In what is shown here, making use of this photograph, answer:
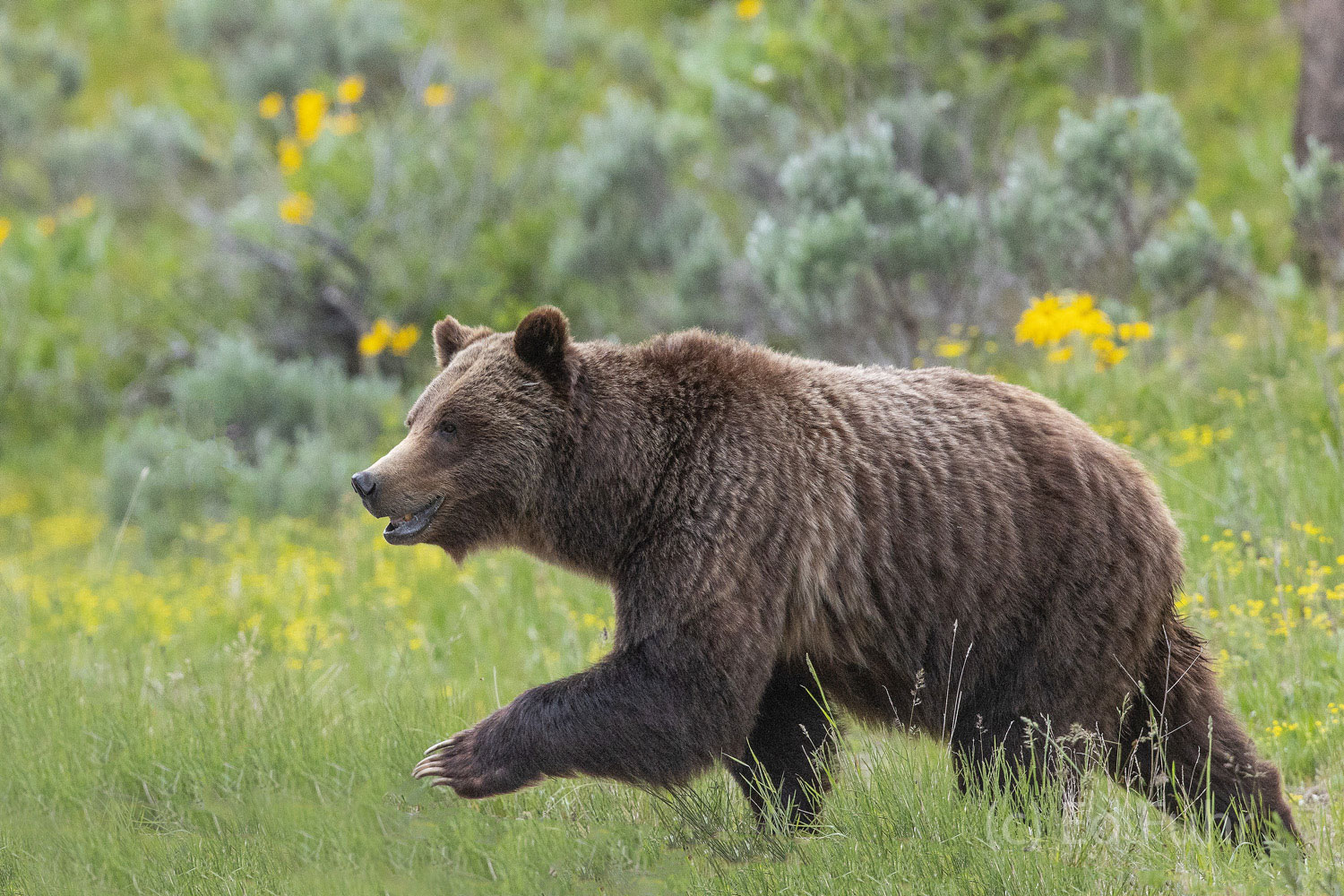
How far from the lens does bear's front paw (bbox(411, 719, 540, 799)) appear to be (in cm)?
350

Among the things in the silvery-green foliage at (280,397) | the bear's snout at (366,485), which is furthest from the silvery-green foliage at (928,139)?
the bear's snout at (366,485)

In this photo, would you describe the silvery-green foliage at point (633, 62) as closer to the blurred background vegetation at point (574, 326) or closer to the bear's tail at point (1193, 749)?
the blurred background vegetation at point (574, 326)

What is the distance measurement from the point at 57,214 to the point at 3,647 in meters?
11.7

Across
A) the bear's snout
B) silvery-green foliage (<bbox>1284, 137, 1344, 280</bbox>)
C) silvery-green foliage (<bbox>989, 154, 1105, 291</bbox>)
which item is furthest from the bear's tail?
silvery-green foliage (<bbox>989, 154, 1105, 291</bbox>)

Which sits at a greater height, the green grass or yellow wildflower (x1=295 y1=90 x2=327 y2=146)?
yellow wildflower (x1=295 y1=90 x2=327 y2=146)

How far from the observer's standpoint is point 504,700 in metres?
5.17

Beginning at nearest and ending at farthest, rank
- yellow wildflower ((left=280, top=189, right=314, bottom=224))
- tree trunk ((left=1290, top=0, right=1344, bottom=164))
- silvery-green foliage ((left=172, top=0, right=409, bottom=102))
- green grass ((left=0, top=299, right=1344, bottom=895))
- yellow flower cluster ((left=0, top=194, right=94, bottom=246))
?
green grass ((left=0, top=299, right=1344, bottom=895)) → tree trunk ((left=1290, top=0, right=1344, bottom=164)) → yellow wildflower ((left=280, top=189, right=314, bottom=224)) → yellow flower cluster ((left=0, top=194, right=94, bottom=246)) → silvery-green foliage ((left=172, top=0, right=409, bottom=102))

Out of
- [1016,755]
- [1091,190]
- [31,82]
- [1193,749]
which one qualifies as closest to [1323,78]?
[1091,190]

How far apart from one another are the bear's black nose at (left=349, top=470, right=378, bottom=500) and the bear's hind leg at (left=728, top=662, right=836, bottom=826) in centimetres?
125

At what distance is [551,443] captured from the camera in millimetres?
3920

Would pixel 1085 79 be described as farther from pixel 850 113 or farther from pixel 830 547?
A: pixel 830 547

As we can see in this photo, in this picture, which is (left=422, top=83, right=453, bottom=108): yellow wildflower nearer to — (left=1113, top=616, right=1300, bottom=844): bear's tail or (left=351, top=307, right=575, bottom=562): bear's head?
(left=351, top=307, right=575, bottom=562): bear's head

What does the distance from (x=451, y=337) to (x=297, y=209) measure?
18.2 feet

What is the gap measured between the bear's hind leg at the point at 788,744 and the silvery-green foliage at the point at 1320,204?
453 centimetres
